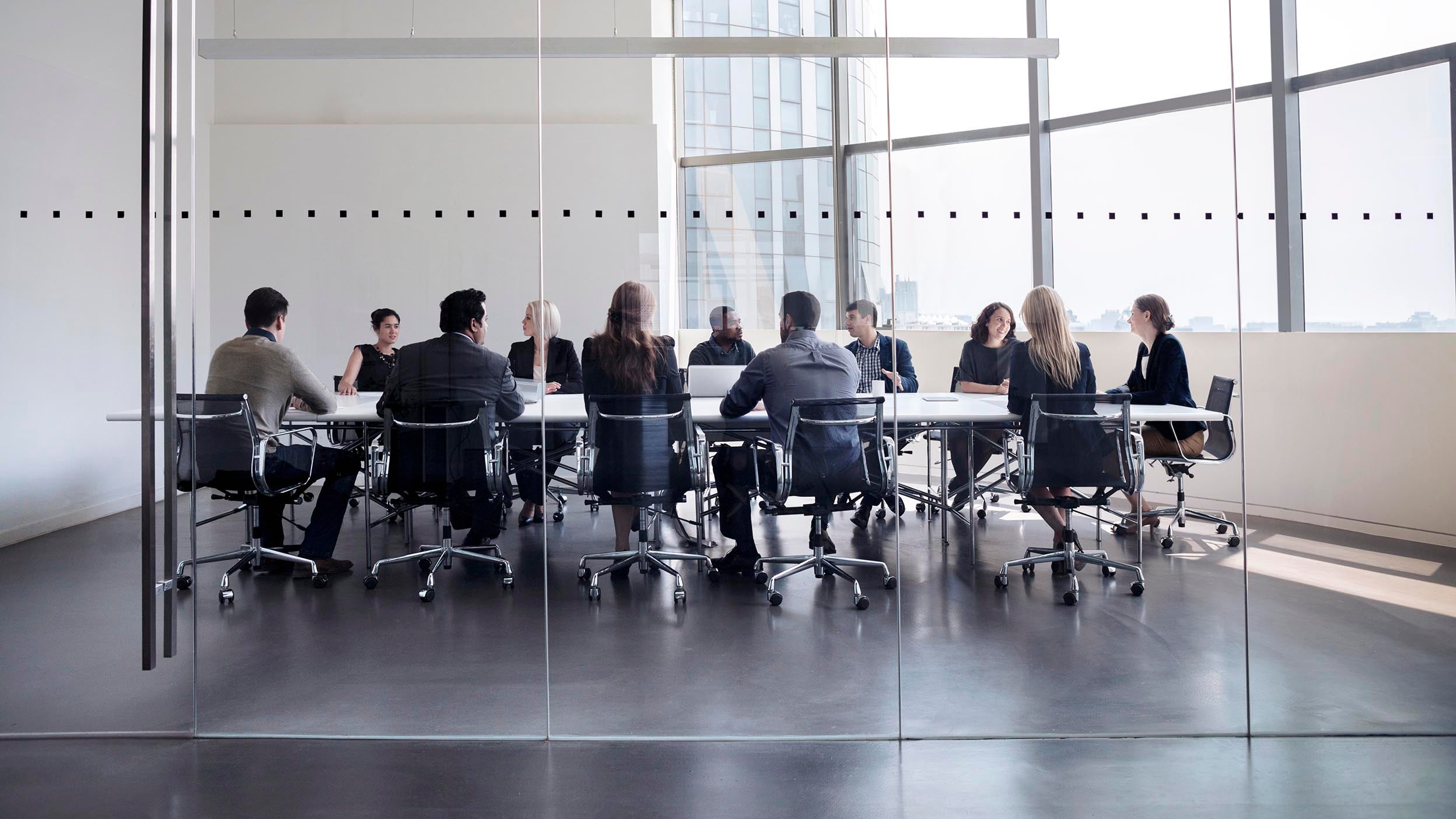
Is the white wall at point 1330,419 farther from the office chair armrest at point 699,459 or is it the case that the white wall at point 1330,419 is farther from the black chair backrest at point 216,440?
the black chair backrest at point 216,440

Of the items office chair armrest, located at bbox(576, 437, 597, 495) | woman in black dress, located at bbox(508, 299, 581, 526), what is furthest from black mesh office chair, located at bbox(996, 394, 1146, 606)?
woman in black dress, located at bbox(508, 299, 581, 526)

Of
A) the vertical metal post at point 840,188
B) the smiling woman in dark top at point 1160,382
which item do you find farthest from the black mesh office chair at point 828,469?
the smiling woman in dark top at point 1160,382

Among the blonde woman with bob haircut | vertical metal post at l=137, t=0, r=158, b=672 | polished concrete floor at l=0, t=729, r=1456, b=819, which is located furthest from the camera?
the blonde woman with bob haircut

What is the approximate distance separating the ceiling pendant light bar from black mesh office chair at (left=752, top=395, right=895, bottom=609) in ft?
3.77

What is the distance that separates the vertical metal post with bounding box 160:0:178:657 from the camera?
270 centimetres

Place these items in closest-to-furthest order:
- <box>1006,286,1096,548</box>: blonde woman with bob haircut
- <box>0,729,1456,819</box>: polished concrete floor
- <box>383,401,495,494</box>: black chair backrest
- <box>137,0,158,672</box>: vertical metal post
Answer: <box>0,729,1456,819</box>: polished concrete floor
<box>137,0,158,672</box>: vertical metal post
<box>1006,286,1096,548</box>: blonde woman with bob haircut
<box>383,401,495,494</box>: black chair backrest

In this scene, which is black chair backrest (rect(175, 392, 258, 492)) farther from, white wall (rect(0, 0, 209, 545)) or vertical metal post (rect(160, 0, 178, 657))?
white wall (rect(0, 0, 209, 545))

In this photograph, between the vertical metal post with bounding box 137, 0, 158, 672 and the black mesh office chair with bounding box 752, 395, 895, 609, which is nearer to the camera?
the vertical metal post with bounding box 137, 0, 158, 672

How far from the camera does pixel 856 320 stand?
2994mm

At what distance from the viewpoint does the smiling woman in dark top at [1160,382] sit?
2.94 m

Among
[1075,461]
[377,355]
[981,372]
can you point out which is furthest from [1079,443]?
[377,355]

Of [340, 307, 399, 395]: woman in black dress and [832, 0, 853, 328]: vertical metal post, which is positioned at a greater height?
[832, 0, 853, 328]: vertical metal post

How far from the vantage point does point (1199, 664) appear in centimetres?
297

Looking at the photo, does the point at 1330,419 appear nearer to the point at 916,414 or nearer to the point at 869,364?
the point at 916,414
